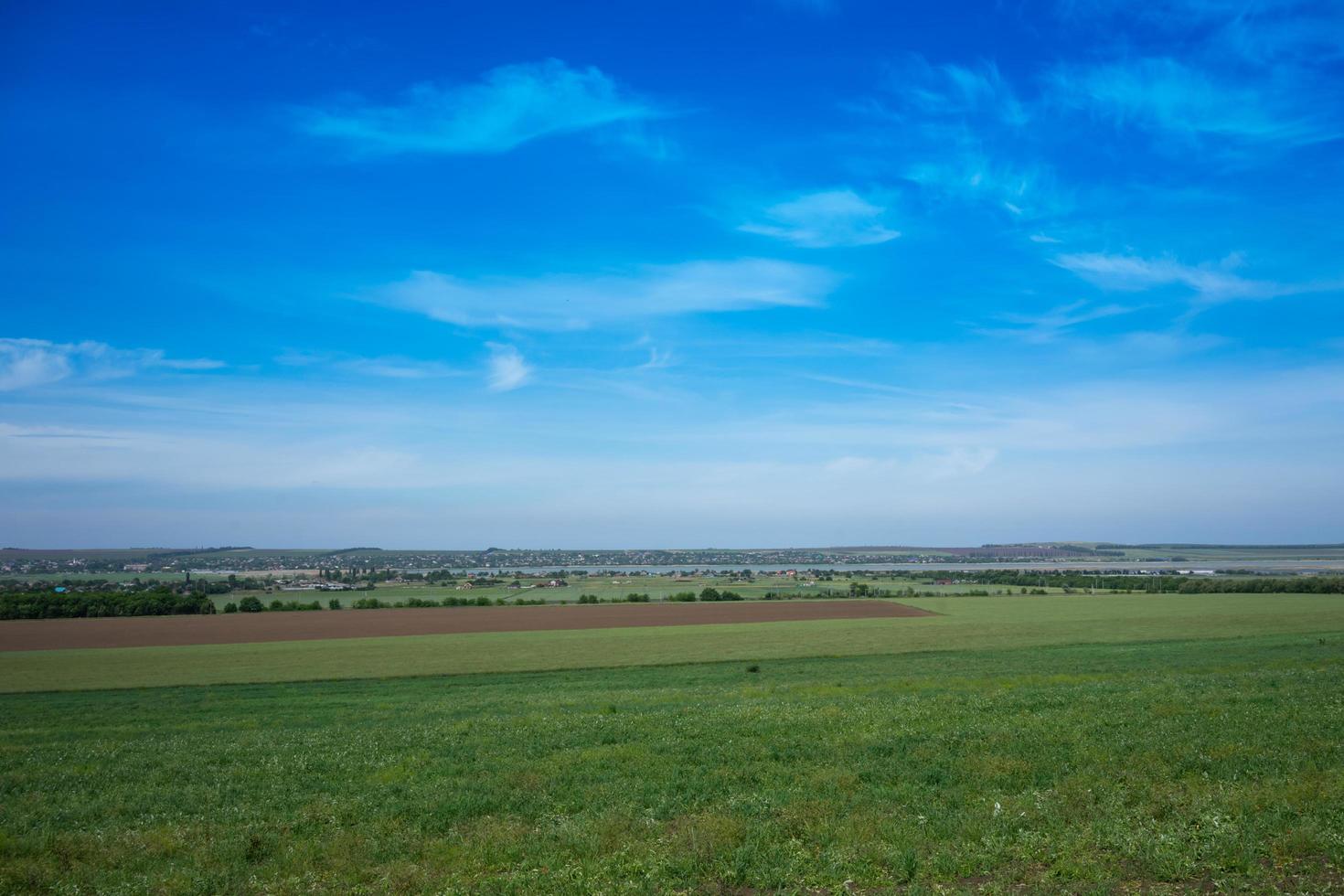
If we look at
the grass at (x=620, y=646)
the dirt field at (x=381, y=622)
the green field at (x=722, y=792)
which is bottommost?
the dirt field at (x=381, y=622)

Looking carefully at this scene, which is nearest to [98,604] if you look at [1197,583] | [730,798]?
[730,798]

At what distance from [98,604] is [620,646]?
2922 inches

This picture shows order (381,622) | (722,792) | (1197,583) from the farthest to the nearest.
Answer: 1. (1197,583)
2. (381,622)
3. (722,792)

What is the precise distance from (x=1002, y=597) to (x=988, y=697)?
100066mm

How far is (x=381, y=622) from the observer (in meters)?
81.9

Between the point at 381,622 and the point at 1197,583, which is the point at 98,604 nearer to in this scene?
the point at 381,622

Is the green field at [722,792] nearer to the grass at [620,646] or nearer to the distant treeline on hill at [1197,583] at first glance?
the grass at [620,646]

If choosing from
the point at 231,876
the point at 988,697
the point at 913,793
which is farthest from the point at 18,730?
the point at 988,697

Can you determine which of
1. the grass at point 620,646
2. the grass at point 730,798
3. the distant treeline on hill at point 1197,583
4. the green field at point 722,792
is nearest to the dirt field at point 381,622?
the grass at point 620,646

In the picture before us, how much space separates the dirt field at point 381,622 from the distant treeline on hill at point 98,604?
3204mm

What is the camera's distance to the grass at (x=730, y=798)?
8.70 meters

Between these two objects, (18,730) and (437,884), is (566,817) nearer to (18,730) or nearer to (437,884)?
(437,884)

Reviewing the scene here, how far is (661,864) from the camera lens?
892 centimetres

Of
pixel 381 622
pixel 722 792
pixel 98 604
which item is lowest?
pixel 381 622
